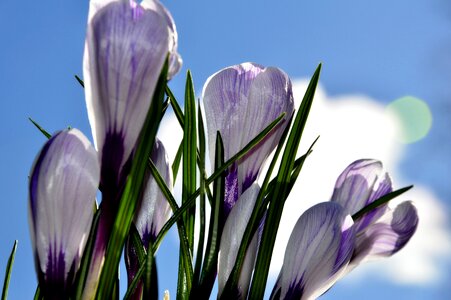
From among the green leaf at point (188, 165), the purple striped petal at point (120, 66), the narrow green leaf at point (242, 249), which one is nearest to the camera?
the purple striped petal at point (120, 66)

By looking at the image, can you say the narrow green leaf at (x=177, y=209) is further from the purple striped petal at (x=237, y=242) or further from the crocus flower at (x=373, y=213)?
the crocus flower at (x=373, y=213)

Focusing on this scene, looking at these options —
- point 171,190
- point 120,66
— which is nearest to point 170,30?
point 120,66

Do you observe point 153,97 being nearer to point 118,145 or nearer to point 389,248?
point 118,145

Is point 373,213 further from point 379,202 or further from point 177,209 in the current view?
point 177,209

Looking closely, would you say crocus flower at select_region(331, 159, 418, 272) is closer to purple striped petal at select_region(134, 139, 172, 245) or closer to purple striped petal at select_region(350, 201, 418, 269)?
purple striped petal at select_region(350, 201, 418, 269)

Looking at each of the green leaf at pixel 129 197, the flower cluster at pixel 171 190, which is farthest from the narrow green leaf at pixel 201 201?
the green leaf at pixel 129 197

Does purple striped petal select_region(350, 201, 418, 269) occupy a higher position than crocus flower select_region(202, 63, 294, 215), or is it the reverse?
crocus flower select_region(202, 63, 294, 215)

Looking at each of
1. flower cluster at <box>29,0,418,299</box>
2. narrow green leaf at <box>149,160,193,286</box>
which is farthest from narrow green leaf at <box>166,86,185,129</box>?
narrow green leaf at <box>149,160,193,286</box>
